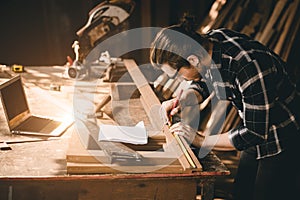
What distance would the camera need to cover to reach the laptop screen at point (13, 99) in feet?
7.61

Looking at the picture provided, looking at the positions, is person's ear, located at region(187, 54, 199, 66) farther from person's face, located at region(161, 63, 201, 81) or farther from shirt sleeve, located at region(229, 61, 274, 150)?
shirt sleeve, located at region(229, 61, 274, 150)

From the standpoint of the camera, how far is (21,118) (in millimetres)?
2480

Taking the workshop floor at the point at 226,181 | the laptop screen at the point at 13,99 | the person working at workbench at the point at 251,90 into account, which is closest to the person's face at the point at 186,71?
the person working at workbench at the point at 251,90

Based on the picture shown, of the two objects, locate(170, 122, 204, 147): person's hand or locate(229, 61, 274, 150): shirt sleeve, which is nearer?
locate(229, 61, 274, 150): shirt sleeve

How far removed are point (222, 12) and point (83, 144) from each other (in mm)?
2703

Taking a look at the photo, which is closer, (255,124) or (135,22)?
(255,124)

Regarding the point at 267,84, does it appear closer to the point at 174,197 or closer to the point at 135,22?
the point at 174,197

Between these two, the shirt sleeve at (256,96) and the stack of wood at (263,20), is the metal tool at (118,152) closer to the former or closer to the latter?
the shirt sleeve at (256,96)

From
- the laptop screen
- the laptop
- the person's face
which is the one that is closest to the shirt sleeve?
the person's face

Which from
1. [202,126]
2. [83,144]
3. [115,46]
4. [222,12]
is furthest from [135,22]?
[83,144]

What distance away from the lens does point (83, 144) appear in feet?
6.54

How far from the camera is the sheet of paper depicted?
2.04 meters

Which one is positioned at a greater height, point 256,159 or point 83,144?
point 83,144

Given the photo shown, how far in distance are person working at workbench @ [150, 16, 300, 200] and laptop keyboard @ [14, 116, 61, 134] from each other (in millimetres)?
745
